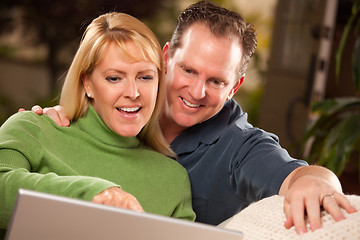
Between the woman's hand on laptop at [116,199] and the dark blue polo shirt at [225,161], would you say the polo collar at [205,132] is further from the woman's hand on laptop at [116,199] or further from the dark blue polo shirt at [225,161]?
the woman's hand on laptop at [116,199]

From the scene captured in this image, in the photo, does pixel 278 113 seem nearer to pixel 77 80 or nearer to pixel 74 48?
pixel 74 48

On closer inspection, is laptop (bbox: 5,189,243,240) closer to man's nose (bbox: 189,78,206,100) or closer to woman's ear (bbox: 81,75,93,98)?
woman's ear (bbox: 81,75,93,98)

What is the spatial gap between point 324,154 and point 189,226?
1.97 m

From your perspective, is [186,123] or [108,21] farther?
[186,123]

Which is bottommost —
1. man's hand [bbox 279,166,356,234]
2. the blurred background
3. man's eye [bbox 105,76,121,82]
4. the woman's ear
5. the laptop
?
the blurred background

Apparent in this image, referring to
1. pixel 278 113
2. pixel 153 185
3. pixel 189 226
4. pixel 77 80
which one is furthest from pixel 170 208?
pixel 278 113

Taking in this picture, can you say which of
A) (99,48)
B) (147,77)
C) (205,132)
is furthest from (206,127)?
(99,48)

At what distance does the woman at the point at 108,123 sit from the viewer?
1.17m

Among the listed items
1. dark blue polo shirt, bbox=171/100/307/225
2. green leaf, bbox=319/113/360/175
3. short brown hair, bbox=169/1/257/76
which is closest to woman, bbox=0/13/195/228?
dark blue polo shirt, bbox=171/100/307/225

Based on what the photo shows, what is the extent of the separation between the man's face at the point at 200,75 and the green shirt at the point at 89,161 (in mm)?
237

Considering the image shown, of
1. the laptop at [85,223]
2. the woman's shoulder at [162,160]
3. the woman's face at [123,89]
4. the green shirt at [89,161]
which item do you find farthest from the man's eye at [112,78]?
the laptop at [85,223]

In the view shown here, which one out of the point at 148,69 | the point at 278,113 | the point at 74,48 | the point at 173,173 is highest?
the point at 148,69

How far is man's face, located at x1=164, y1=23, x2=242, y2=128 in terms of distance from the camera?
154 centimetres

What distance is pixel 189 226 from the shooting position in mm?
732
